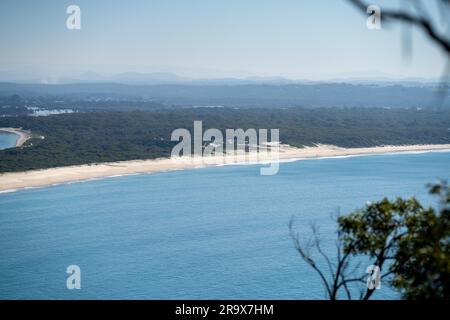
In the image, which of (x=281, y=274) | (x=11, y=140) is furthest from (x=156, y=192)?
(x=11, y=140)

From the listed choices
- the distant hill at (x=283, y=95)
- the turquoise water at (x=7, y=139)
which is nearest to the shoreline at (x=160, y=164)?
the turquoise water at (x=7, y=139)

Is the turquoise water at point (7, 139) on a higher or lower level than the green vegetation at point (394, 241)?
lower

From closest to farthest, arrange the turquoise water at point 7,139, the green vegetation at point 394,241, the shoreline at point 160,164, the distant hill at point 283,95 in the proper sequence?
the green vegetation at point 394,241 < the shoreline at point 160,164 < the turquoise water at point 7,139 < the distant hill at point 283,95

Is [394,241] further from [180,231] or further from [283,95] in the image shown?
[283,95]

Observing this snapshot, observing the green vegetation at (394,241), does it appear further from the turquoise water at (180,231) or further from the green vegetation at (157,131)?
the green vegetation at (157,131)

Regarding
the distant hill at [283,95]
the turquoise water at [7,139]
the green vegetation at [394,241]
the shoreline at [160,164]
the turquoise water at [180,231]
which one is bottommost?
the turquoise water at [180,231]

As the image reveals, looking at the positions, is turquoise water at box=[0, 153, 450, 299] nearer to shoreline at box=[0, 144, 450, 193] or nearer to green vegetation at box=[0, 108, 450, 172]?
shoreline at box=[0, 144, 450, 193]
